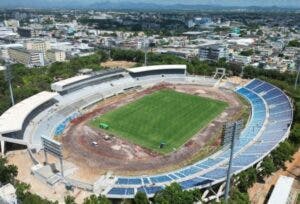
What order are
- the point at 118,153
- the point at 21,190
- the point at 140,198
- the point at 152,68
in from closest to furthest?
the point at 140,198 < the point at 21,190 < the point at 118,153 < the point at 152,68

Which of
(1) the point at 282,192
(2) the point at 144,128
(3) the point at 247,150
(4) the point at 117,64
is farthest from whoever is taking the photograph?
(4) the point at 117,64

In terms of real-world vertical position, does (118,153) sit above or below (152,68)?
below

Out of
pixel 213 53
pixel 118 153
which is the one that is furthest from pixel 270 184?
pixel 213 53

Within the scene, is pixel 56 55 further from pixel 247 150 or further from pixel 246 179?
pixel 246 179

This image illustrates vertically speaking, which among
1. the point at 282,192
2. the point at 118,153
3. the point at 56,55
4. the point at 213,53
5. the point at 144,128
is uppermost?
the point at 213,53

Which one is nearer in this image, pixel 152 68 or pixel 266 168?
pixel 266 168

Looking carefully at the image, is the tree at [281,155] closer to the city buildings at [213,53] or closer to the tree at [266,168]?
the tree at [266,168]

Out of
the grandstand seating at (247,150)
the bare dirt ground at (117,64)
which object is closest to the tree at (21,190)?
the grandstand seating at (247,150)
